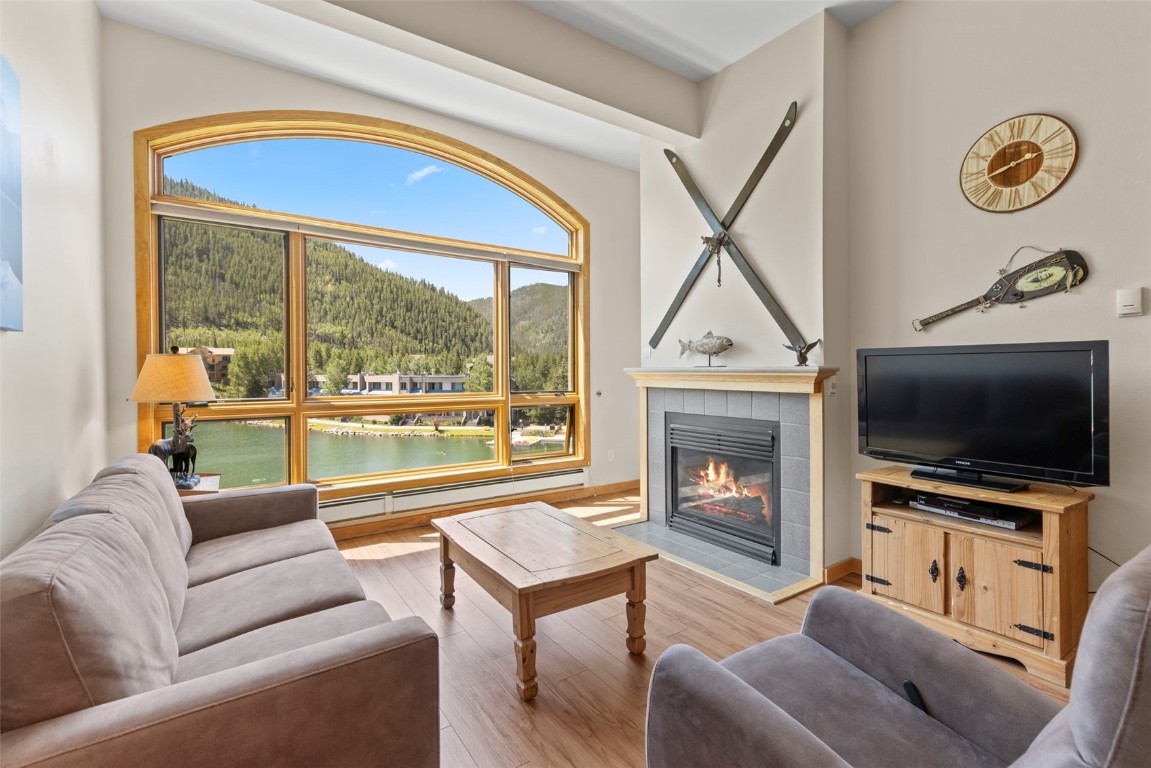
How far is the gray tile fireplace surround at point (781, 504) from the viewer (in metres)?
3.07

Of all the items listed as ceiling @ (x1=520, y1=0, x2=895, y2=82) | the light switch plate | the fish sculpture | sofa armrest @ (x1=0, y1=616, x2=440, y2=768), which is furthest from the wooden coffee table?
ceiling @ (x1=520, y1=0, x2=895, y2=82)

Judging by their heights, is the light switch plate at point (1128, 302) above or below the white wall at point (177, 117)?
below

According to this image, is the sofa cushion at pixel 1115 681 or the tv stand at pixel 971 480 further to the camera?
the tv stand at pixel 971 480

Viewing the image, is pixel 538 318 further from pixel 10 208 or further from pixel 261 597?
pixel 10 208

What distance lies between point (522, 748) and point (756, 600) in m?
1.56

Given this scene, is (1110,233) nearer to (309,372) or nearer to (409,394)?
(409,394)

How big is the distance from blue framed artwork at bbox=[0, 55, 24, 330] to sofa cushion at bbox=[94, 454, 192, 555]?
23.5 inches

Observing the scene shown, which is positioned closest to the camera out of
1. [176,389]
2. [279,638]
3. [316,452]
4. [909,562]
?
[279,638]

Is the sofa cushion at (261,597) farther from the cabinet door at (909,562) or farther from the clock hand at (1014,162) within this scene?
the clock hand at (1014,162)

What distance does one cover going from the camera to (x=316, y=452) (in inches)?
150

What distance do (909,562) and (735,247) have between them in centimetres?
213

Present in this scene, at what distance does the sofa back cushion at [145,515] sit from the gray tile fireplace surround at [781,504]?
8.61ft

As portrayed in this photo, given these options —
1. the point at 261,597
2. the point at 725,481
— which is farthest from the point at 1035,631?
the point at 261,597

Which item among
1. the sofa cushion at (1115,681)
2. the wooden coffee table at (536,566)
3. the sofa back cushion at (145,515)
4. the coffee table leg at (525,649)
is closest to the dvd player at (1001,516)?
the wooden coffee table at (536,566)
